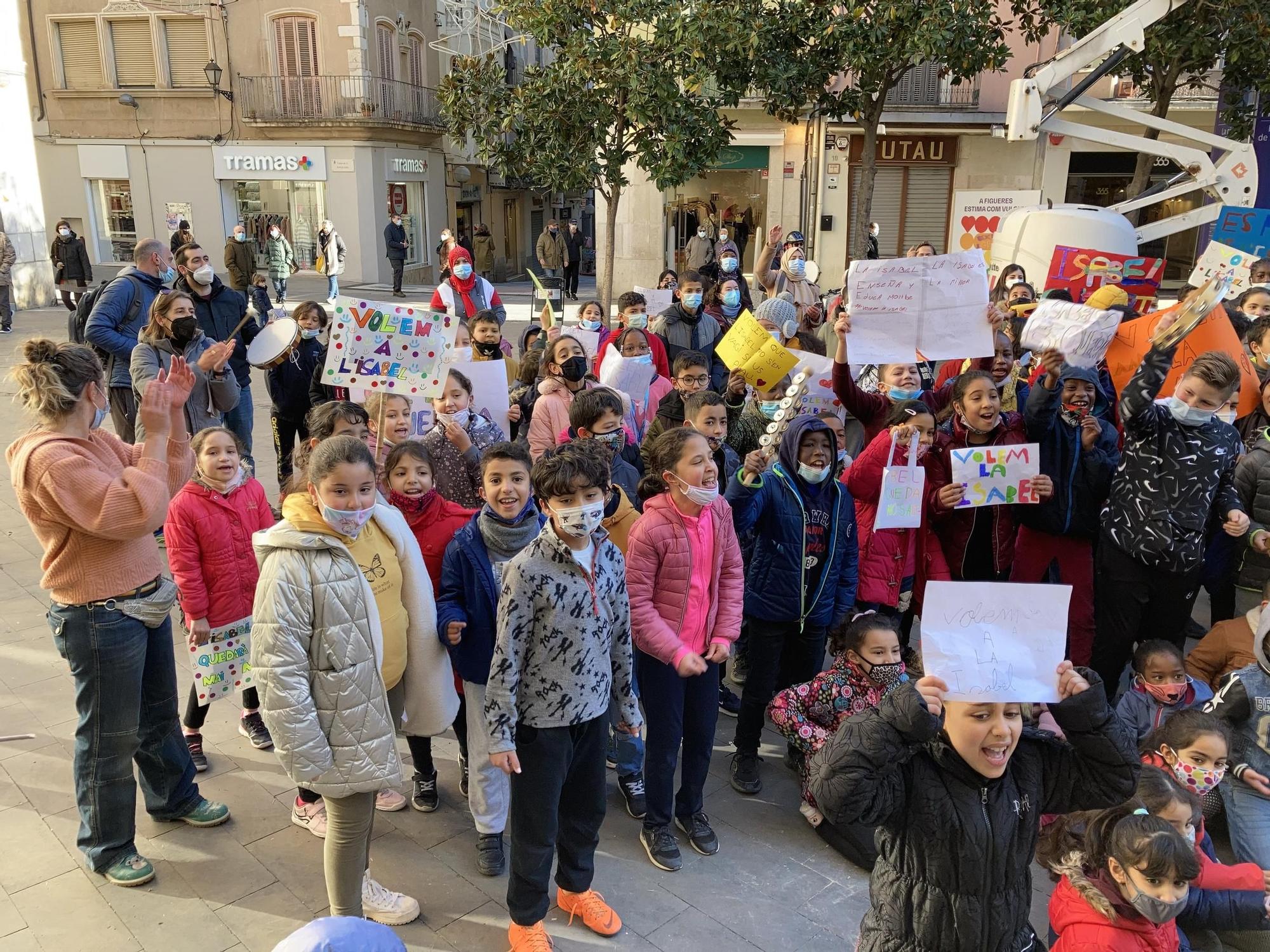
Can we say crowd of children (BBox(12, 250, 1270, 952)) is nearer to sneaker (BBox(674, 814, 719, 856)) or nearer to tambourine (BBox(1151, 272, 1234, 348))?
sneaker (BBox(674, 814, 719, 856))

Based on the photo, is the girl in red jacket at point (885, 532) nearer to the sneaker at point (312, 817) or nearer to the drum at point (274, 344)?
the sneaker at point (312, 817)

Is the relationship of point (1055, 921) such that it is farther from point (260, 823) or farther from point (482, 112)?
point (482, 112)

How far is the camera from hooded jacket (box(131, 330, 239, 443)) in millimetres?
5918

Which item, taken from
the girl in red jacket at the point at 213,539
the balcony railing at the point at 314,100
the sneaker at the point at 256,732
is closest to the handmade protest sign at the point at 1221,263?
the girl in red jacket at the point at 213,539

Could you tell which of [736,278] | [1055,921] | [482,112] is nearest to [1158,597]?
[1055,921]

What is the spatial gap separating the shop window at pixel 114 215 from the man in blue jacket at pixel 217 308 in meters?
23.3

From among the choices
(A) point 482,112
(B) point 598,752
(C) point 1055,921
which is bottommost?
(C) point 1055,921

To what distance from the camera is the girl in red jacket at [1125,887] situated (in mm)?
2906

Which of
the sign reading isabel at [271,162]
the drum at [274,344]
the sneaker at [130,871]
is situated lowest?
the sneaker at [130,871]

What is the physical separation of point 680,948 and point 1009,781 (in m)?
1.51

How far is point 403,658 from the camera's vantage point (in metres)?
3.64

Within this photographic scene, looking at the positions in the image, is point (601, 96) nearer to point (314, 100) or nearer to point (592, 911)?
point (592, 911)

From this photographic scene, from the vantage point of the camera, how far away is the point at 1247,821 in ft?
13.0

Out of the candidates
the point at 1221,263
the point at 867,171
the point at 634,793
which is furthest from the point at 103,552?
the point at 867,171
